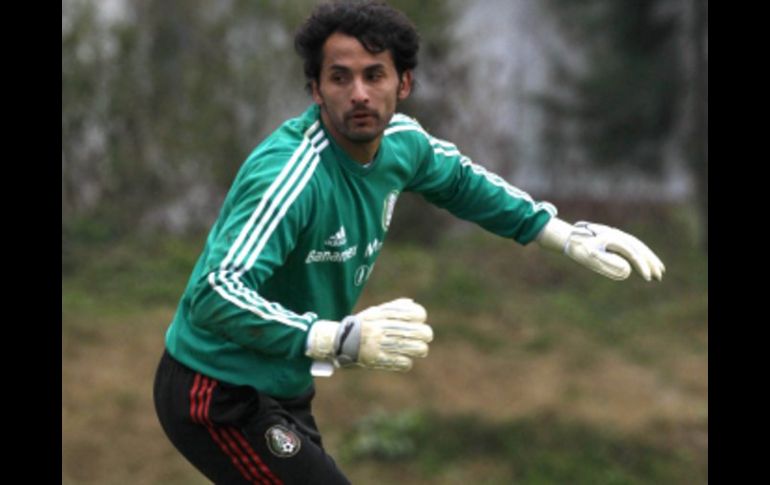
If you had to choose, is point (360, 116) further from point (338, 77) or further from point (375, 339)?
point (375, 339)

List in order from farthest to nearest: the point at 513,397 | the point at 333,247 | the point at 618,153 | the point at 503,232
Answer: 1. the point at 618,153
2. the point at 513,397
3. the point at 503,232
4. the point at 333,247

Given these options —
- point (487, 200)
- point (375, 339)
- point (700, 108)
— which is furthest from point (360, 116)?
point (700, 108)

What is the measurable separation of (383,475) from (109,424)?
184cm

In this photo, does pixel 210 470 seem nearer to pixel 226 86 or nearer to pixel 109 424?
pixel 109 424

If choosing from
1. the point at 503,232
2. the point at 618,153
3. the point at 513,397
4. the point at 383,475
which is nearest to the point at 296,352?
the point at 503,232

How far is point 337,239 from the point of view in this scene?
392 centimetres

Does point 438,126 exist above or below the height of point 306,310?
above

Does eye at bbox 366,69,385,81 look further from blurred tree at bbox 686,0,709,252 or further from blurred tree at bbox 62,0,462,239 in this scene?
blurred tree at bbox 686,0,709,252

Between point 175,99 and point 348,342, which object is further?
point 175,99

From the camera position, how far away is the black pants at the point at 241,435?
12.8 feet

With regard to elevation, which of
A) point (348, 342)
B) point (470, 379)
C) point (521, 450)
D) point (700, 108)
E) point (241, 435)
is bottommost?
point (241, 435)

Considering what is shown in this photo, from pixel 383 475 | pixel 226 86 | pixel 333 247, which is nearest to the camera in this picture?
pixel 333 247

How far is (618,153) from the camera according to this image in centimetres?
1362

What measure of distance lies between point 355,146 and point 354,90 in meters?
0.21
